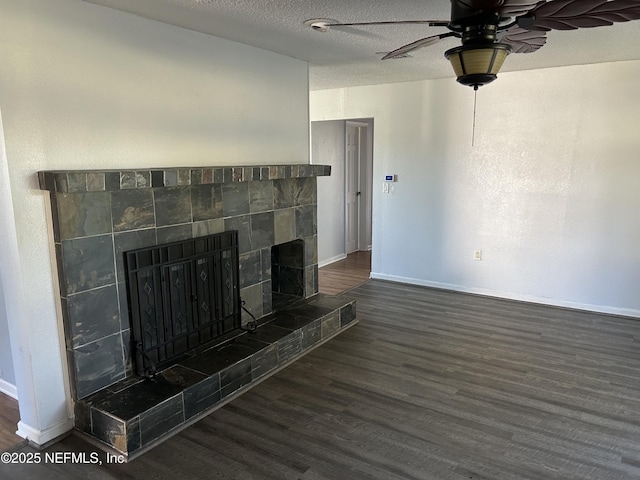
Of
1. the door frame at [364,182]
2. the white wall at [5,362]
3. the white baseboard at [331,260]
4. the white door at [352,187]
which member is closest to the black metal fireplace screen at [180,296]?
the white wall at [5,362]

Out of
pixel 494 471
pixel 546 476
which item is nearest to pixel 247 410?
pixel 494 471

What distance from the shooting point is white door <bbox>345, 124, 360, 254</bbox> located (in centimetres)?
714

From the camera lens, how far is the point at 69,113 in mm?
2455

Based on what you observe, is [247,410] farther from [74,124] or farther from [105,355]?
[74,124]

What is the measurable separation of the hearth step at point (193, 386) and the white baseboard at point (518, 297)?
1979 millimetres

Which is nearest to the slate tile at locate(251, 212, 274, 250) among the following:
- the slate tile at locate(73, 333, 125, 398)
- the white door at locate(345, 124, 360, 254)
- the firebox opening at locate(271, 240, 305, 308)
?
the firebox opening at locate(271, 240, 305, 308)

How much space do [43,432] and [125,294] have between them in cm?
85

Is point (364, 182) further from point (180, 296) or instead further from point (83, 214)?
point (83, 214)

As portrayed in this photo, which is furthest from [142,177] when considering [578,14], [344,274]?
[344,274]

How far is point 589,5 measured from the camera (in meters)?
1.61

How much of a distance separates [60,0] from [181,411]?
91.9 inches

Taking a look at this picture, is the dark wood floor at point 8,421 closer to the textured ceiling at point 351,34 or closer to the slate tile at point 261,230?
the slate tile at point 261,230

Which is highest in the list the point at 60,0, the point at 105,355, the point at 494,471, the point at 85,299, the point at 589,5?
the point at 60,0

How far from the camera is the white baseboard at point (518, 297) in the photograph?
4420mm
